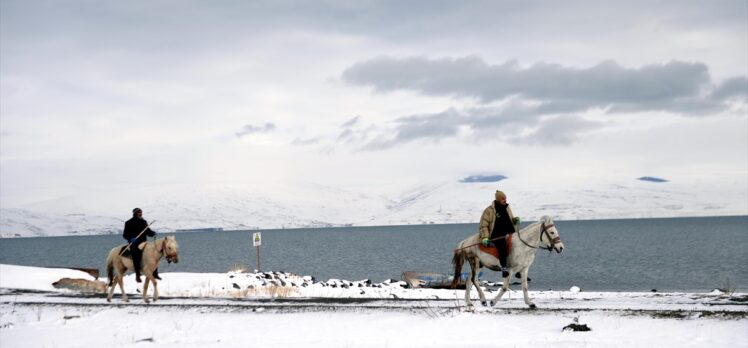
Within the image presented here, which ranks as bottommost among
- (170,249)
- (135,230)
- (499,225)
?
(170,249)

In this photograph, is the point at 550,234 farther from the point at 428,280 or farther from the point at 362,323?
the point at 428,280

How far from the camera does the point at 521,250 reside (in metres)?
19.2

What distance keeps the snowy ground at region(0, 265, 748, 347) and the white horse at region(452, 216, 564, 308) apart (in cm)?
85

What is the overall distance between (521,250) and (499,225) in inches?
36.3

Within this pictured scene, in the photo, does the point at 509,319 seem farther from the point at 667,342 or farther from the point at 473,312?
the point at 667,342

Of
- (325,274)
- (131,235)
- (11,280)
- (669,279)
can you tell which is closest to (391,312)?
(131,235)

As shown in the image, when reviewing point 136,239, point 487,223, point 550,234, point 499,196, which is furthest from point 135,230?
point 550,234

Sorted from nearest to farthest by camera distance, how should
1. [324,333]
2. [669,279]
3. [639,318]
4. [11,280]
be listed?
[639,318] → [324,333] → [11,280] → [669,279]

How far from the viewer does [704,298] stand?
69.2 feet

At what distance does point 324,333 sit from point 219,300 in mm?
8045

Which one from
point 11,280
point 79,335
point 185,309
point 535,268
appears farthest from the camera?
point 535,268

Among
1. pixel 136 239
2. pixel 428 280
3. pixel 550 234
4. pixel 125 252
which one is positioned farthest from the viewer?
pixel 428 280

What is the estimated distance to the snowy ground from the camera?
48.1 feet

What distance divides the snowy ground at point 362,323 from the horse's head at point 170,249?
1495mm
